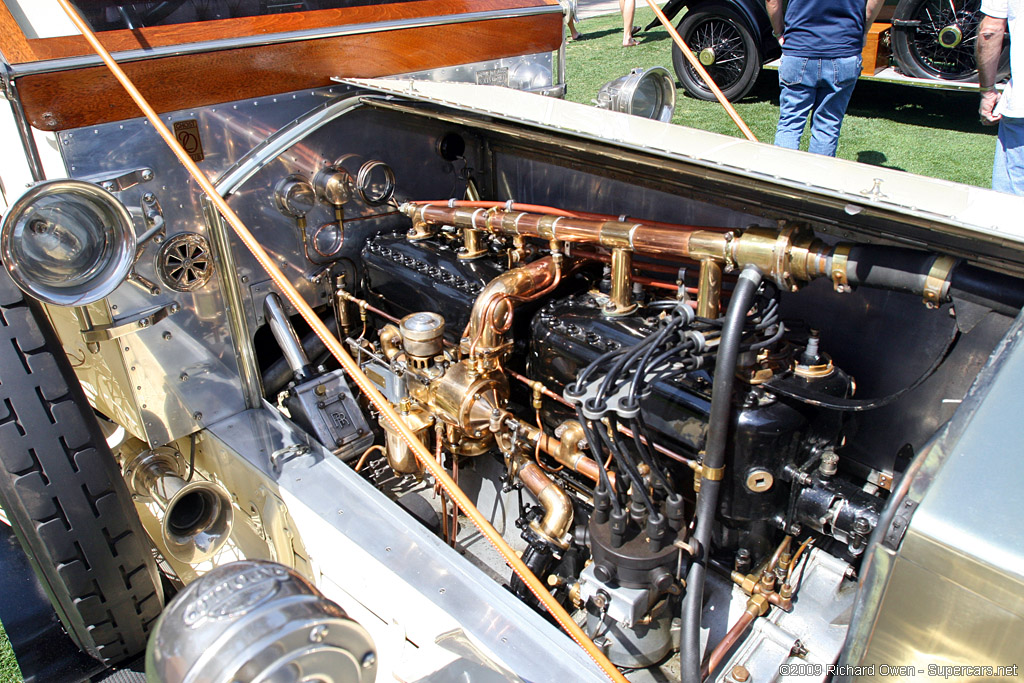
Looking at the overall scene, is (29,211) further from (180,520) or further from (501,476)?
(501,476)

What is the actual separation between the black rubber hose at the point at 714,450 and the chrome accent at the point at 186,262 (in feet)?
4.53

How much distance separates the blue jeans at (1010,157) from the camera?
311 centimetres

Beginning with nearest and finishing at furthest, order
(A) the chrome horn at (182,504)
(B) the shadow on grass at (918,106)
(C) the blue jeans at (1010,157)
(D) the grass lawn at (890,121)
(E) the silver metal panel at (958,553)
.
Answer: (E) the silver metal panel at (958,553) < (A) the chrome horn at (182,504) < (C) the blue jeans at (1010,157) < (D) the grass lawn at (890,121) < (B) the shadow on grass at (918,106)

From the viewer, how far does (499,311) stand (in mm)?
1728

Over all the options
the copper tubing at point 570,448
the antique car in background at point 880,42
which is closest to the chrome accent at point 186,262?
the copper tubing at point 570,448

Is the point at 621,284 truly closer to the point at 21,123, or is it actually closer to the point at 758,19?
the point at 21,123

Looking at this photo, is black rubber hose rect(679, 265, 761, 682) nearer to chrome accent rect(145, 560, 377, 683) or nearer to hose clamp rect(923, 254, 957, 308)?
hose clamp rect(923, 254, 957, 308)

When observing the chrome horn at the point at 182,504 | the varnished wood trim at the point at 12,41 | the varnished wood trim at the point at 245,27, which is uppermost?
the varnished wood trim at the point at 12,41

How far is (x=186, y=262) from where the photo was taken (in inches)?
76.9

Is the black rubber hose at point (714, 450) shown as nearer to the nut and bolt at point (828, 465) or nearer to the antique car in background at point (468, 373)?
the antique car in background at point (468, 373)

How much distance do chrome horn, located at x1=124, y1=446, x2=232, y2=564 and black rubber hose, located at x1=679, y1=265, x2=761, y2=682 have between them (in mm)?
1344

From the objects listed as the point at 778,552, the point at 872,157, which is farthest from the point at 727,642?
the point at 872,157

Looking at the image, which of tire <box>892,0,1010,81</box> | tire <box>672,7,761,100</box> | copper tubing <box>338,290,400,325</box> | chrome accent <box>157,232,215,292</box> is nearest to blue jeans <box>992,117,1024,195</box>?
copper tubing <box>338,290,400,325</box>

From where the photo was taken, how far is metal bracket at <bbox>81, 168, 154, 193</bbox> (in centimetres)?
172
